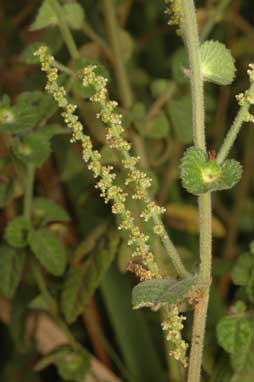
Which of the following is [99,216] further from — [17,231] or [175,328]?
[175,328]

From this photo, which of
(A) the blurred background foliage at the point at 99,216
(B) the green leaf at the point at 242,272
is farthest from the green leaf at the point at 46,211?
(B) the green leaf at the point at 242,272

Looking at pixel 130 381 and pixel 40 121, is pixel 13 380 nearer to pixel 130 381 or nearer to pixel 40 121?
pixel 130 381

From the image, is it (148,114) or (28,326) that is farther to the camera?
(28,326)

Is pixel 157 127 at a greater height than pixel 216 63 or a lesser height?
greater

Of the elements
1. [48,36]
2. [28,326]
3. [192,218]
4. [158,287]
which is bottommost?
[158,287]

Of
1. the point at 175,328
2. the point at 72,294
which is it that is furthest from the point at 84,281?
the point at 175,328

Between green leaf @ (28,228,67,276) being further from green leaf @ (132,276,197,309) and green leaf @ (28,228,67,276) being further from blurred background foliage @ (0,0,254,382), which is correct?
green leaf @ (132,276,197,309)

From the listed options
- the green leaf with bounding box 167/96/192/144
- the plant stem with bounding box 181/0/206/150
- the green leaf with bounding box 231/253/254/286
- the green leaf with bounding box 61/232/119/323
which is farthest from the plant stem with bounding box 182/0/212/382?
the green leaf with bounding box 167/96/192/144

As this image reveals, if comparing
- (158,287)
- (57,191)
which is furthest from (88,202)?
(158,287)
